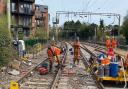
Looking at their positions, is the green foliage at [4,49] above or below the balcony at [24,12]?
below

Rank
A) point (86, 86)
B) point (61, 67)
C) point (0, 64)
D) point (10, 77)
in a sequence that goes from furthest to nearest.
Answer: point (61, 67) → point (0, 64) → point (10, 77) → point (86, 86)

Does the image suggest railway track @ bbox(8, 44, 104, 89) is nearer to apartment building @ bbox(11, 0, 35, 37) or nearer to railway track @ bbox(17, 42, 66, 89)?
railway track @ bbox(17, 42, 66, 89)

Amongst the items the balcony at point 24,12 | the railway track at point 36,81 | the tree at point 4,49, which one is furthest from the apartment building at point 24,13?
the railway track at point 36,81

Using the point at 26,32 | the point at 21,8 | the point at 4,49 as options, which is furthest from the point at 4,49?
the point at 26,32

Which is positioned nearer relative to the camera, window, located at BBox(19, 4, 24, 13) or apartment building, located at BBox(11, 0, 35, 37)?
apartment building, located at BBox(11, 0, 35, 37)

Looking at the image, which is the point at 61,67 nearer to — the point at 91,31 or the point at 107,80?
the point at 107,80

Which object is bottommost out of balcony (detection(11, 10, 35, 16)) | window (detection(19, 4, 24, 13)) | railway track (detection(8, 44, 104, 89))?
railway track (detection(8, 44, 104, 89))

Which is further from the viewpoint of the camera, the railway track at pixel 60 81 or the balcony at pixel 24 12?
the balcony at pixel 24 12

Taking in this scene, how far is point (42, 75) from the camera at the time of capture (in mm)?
21000

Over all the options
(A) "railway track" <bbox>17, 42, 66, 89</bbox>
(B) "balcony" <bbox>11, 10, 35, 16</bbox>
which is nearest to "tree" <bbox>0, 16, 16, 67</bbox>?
(A) "railway track" <bbox>17, 42, 66, 89</bbox>

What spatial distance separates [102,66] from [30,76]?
438cm

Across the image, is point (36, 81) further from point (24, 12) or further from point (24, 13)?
point (24, 12)

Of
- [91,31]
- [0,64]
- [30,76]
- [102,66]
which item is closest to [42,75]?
[30,76]

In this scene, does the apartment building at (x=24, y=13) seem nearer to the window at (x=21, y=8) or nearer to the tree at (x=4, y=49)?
the window at (x=21, y=8)
